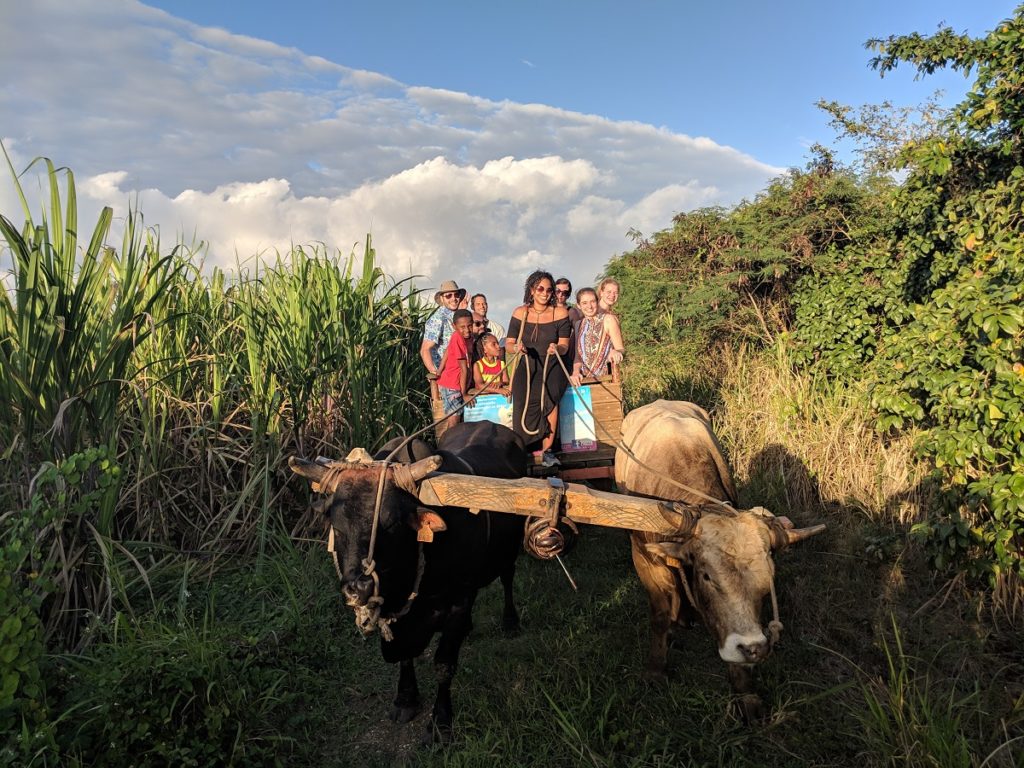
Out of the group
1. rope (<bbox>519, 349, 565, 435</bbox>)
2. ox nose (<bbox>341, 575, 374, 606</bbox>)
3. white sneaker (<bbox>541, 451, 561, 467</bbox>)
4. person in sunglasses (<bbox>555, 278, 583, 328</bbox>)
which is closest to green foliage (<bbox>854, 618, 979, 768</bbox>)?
ox nose (<bbox>341, 575, 374, 606</bbox>)

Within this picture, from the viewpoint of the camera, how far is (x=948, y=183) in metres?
6.18

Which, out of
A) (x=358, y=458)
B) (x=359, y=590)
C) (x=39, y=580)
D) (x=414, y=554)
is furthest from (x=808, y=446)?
(x=39, y=580)

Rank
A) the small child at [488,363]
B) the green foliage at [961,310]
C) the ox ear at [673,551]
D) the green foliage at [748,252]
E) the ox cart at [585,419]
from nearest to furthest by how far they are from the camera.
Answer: the ox ear at [673,551], the green foliage at [961,310], the ox cart at [585,419], the small child at [488,363], the green foliage at [748,252]

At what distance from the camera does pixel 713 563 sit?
3.09 m

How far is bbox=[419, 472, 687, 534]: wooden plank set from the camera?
3055 millimetres

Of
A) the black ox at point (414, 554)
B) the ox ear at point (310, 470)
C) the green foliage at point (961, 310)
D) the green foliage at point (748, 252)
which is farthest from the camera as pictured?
the green foliage at point (748, 252)

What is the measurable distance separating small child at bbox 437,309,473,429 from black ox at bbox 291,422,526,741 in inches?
63.5

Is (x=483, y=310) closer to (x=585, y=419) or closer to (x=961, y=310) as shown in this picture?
(x=585, y=419)

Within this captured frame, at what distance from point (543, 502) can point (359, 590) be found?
0.93 m

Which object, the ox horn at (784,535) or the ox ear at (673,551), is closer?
the ox horn at (784,535)

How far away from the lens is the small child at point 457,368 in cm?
619

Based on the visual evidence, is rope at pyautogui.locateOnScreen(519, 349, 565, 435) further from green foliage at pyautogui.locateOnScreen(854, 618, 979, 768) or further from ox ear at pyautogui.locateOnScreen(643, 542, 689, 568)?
green foliage at pyautogui.locateOnScreen(854, 618, 979, 768)

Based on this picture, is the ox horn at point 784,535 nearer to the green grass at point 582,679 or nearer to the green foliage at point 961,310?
the green grass at point 582,679

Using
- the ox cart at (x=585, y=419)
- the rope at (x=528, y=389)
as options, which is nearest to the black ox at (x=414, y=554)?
the rope at (x=528, y=389)
